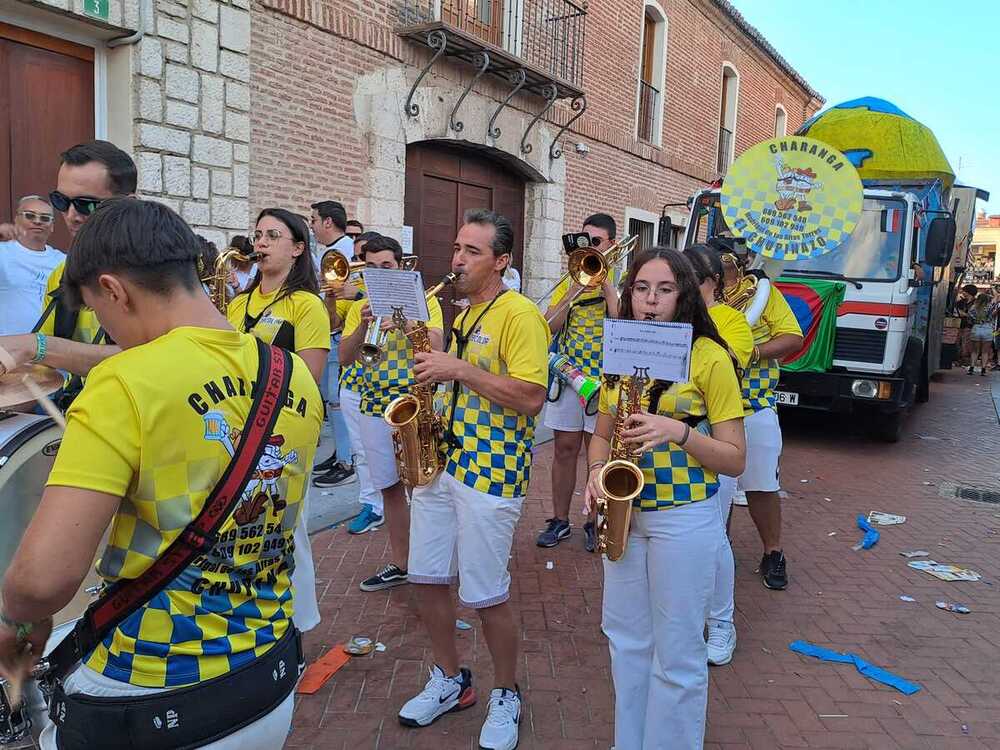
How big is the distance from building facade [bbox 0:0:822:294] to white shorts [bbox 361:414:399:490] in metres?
→ 3.37

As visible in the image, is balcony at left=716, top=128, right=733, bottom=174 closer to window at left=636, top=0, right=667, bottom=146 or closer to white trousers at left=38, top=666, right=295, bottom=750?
window at left=636, top=0, right=667, bottom=146

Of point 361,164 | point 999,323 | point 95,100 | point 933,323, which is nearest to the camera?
point 95,100

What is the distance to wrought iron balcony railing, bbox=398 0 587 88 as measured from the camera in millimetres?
8992

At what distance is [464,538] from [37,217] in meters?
3.78

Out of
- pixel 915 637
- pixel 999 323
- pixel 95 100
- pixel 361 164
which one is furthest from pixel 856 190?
pixel 999 323

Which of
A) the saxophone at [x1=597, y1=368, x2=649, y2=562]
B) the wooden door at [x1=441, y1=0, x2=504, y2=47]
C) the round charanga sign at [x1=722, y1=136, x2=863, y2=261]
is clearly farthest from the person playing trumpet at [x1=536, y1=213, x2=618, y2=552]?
the wooden door at [x1=441, y1=0, x2=504, y2=47]

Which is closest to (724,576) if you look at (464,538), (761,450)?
(761,450)

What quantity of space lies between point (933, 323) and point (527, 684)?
893 cm

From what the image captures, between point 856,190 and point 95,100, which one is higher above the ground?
point 95,100

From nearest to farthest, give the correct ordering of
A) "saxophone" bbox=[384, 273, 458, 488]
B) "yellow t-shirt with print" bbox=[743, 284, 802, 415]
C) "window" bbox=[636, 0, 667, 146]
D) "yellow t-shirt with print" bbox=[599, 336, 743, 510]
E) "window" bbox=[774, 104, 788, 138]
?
"yellow t-shirt with print" bbox=[599, 336, 743, 510], "saxophone" bbox=[384, 273, 458, 488], "yellow t-shirt with print" bbox=[743, 284, 802, 415], "window" bbox=[636, 0, 667, 146], "window" bbox=[774, 104, 788, 138]

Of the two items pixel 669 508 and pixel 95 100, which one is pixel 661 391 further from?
pixel 95 100

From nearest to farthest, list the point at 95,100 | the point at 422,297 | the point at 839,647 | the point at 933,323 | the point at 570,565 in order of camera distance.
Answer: the point at 422,297 → the point at 839,647 → the point at 570,565 → the point at 95,100 → the point at 933,323

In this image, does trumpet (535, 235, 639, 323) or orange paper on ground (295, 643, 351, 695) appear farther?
trumpet (535, 235, 639, 323)

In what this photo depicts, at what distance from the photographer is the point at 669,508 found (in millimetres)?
2430
